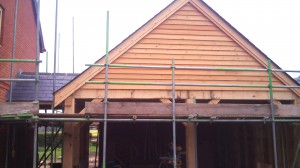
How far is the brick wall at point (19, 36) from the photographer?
11.0m

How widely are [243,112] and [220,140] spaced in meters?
6.88

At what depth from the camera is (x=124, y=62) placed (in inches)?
358

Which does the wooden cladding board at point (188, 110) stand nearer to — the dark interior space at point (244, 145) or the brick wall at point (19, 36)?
the dark interior space at point (244, 145)

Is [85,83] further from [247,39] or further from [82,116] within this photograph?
[247,39]

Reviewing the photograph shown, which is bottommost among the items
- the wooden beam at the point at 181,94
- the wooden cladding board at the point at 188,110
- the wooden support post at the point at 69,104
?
the wooden cladding board at the point at 188,110

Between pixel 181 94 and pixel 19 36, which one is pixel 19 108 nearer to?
pixel 181 94

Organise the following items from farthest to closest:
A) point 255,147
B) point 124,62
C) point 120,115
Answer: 1. point 255,147
2. point 124,62
3. point 120,115

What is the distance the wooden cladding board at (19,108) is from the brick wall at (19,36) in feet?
10.8

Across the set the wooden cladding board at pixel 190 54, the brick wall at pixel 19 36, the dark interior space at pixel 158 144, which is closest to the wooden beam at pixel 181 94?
the wooden cladding board at pixel 190 54

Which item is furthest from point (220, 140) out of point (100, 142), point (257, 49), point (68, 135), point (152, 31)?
point (68, 135)

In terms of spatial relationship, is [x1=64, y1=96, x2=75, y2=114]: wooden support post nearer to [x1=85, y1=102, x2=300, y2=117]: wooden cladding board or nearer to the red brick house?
[x1=85, y1=102, x2=300, y2=117]: wooden cladding board

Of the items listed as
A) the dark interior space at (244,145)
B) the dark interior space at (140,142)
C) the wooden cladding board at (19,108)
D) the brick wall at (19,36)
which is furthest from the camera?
the dark interior space at (140,142)

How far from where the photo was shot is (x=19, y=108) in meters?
7.44

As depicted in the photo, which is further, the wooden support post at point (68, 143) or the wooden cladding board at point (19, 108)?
the wooden support post at point (68, 143)
